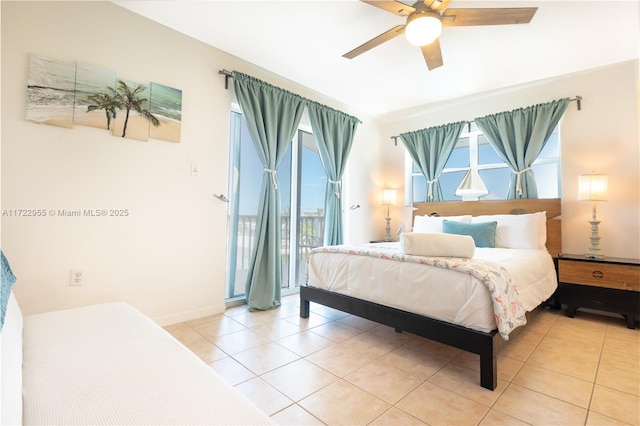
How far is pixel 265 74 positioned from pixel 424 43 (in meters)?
1.83

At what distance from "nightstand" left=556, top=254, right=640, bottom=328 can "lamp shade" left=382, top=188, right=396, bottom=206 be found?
2.13 metres

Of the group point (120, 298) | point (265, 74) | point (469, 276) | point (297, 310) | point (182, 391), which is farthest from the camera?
point (265, 74)

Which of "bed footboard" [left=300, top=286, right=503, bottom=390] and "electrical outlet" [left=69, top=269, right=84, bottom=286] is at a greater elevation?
"electrical outlet" [left=69, top=269, right=84, bottom=286]

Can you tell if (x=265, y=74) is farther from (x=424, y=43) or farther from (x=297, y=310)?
(x=297, y=310)

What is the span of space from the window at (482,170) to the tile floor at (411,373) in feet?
5.36

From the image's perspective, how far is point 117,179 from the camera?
7.66 ft

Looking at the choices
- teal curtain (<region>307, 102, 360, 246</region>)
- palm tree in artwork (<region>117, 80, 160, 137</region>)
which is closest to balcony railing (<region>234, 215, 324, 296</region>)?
teal curtain (<region>307, 102, 360, 246</region>)

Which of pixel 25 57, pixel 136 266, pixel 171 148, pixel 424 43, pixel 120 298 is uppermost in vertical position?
pixel 424 43

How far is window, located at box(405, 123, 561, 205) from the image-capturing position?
138 inches

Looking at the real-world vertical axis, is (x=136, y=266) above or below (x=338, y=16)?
below

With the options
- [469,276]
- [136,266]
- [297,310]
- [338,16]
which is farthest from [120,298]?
[338,16]

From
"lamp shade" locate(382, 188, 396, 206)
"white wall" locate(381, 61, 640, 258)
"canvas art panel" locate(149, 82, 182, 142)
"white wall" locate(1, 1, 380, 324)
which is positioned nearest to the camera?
"white wall" locate(1, 1, 380, 324)

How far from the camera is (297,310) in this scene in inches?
121

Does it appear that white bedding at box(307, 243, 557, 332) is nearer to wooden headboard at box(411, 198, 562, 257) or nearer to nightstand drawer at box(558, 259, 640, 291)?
nightstand drawer at box(558, 259, 640, 291)
